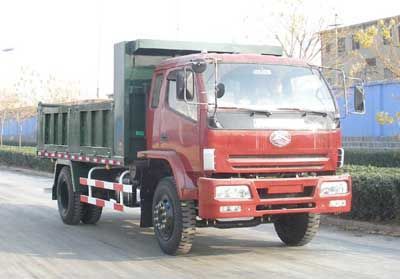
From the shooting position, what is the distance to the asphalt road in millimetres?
7059

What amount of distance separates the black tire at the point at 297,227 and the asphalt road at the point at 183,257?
163mm

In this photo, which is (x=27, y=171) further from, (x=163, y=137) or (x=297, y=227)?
(x=297, y=227)

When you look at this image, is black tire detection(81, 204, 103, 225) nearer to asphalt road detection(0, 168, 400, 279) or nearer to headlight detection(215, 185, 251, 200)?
asphalt road detection(0, 168, 400, 279)

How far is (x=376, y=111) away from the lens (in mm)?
20156

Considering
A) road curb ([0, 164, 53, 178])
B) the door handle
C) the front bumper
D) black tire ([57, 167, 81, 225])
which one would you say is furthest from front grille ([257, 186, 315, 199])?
road curb ([0, 164, 53, 178])

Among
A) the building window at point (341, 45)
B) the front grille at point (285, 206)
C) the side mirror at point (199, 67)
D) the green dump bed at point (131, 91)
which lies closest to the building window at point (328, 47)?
the building window at point (341, 45)

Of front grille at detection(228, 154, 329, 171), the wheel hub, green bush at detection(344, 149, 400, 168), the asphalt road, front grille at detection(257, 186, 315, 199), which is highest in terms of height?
front grille at detection(228, 154, 329, 171)

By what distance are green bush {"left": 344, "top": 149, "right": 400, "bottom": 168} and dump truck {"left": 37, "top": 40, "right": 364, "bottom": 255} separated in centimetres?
1007

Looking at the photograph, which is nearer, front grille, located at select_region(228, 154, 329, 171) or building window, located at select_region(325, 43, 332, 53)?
front grille, located at select_region(228, 154, 329, 171)

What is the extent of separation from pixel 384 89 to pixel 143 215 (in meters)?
13.5

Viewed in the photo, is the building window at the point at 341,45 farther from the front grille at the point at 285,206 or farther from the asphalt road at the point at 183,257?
the front grille at the point at 285,206

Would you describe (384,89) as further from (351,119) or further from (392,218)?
(392,218)

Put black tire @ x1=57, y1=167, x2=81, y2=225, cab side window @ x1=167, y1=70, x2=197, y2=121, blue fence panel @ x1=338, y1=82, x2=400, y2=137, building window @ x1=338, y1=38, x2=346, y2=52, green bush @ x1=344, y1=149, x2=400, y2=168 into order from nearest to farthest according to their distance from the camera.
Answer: cab side window @ x1=167, y1=70, x2=197, y2=121
black tire @ x1=57, y1=167, x2=81, y2=225
green bush @ x1=344, y1=149, x2=400, y2=168
blue fence panel @ x1=338, y1=82, x2=400, y2=137
building window @ x1=338, y1=38, x2=346, y2=52

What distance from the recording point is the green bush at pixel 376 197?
10070 mm
